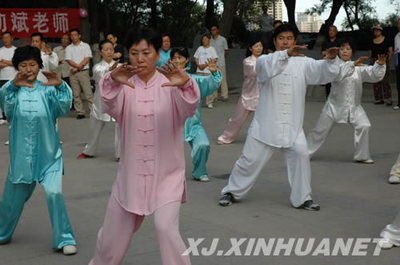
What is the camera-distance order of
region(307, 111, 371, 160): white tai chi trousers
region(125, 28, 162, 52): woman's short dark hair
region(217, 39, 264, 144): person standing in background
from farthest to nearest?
region(217, 39, 264, 144): person standing in background → region(307, 111, 371, 160): white tai chi trousers → region(125, 28, 162, 52): woman's short dark hair

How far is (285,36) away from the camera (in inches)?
260

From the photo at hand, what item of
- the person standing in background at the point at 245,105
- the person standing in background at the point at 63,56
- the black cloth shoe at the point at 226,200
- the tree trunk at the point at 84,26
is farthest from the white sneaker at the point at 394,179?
the tree trunk at the point at 84,26

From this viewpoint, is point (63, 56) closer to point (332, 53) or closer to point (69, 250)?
point (332, 53)

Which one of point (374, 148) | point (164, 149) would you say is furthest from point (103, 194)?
point (374, 148)

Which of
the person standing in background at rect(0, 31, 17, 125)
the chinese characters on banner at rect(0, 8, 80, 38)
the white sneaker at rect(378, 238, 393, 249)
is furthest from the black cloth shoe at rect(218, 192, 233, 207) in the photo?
the chinese characters on banner at rect(0, 8, 80, 38)

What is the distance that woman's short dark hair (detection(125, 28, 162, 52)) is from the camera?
4188 mm

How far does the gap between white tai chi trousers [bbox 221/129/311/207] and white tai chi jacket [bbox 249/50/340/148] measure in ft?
0.25

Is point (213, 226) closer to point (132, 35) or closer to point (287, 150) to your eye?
point (287, 150)

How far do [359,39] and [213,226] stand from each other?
2072 centimetres

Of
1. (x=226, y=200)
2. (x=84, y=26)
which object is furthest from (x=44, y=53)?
(x=84, y=26)

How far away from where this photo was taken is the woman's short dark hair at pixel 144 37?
4.19 meters

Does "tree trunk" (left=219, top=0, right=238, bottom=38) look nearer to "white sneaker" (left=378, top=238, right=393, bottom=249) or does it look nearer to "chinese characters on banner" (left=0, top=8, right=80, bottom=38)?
"chinese characters on banner" (left=0, top=8, right=80, bottom=38)

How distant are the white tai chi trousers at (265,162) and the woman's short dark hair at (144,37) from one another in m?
2.74

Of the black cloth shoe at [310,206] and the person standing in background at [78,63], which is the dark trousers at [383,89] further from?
the black cloth shoe at [310,206]
